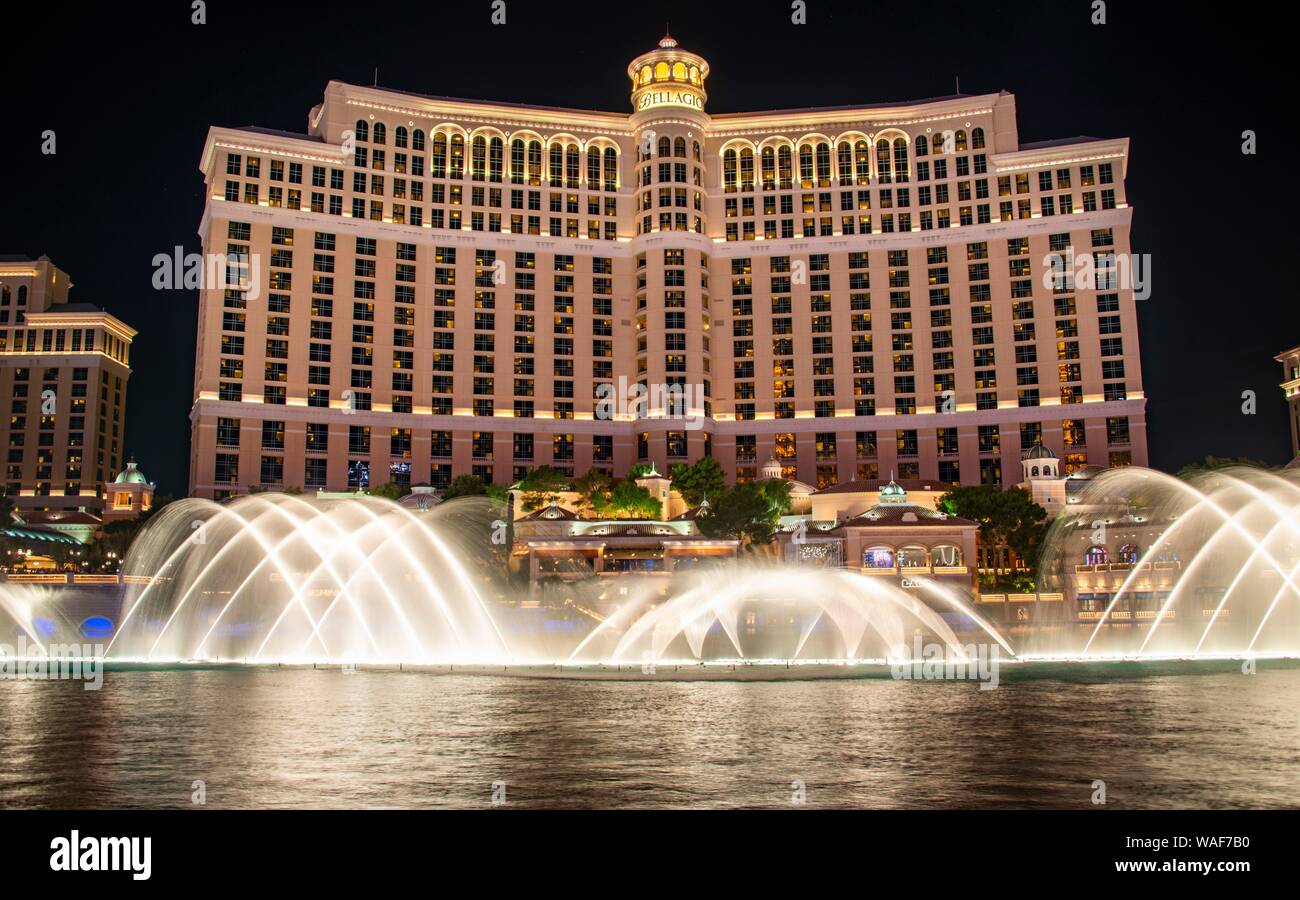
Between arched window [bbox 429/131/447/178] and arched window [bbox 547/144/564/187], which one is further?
arched window [bbox 547/144/564/187]

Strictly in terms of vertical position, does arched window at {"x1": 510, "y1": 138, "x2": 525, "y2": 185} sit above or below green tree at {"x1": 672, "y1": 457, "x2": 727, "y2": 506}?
above

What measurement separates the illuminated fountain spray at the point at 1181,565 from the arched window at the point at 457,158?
82290mm

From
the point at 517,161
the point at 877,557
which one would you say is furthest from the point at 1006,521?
the point at 517,161

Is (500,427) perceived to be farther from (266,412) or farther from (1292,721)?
(1292,721)

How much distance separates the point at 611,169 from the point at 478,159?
17090mm

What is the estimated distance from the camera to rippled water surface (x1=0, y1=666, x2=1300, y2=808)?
14680 millimetres

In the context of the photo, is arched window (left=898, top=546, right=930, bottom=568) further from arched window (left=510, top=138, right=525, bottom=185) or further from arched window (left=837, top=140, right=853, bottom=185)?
arched window (left=510, top=138, right=525, bottom=185)

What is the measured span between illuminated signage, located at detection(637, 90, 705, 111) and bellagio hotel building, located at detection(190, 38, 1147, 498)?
0.41 metres

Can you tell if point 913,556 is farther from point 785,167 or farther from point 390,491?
point 785,167

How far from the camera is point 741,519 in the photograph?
9731 centimetres

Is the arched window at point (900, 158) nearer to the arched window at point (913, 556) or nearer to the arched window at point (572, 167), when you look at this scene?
the arched window at point (572, 167)

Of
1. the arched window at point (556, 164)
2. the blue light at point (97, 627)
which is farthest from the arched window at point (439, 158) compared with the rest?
the blue light at point (97, 627)

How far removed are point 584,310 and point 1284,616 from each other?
8851cm

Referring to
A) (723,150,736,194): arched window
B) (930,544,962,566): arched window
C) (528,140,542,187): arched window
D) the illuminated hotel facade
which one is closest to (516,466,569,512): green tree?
(930,544,962,566): arched window
